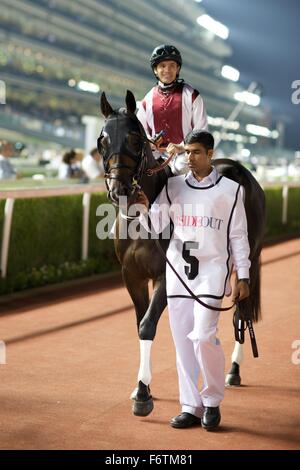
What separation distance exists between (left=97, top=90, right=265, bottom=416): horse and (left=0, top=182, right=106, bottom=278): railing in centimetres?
358

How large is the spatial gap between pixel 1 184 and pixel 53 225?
74cm

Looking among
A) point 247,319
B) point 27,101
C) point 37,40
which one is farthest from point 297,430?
point 37,40

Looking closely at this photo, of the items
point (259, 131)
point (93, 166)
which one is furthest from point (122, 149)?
point (259, 131)

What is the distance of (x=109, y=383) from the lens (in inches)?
186

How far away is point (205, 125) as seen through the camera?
4578 mm

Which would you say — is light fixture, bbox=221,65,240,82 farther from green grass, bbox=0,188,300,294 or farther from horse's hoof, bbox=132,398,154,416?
horse's hoof, bbox=132,398,154,416

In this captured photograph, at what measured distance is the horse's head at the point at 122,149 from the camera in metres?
3.74

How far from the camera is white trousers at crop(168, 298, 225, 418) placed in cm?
372

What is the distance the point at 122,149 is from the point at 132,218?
0.46 m

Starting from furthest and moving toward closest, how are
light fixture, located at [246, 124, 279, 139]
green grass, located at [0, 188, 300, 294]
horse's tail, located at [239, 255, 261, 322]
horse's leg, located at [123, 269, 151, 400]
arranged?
light fixture, located at [246, 124, 279, 139]
green grass, located at [0, 188, 300, 294]
horse's tail, located at [239, 255, 261, 322]
horse's leg, located at [123, 269, 151, 400]

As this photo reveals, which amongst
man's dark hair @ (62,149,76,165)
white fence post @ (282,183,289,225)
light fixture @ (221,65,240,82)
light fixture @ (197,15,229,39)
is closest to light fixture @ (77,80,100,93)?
light fixture @ (197,15,229,39)

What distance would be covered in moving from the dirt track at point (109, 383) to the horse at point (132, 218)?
0.21m
